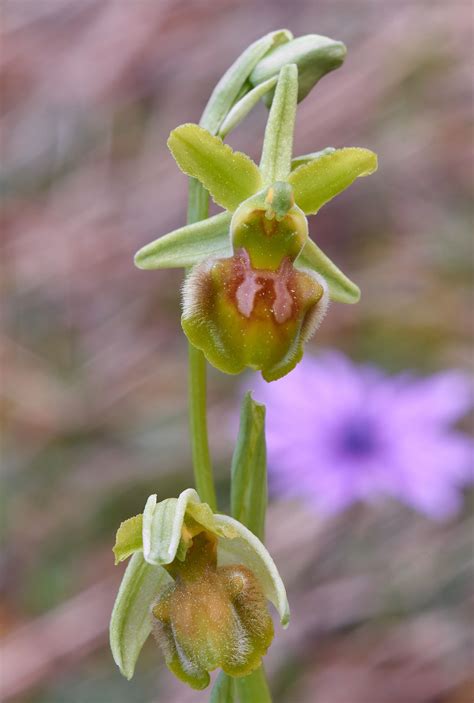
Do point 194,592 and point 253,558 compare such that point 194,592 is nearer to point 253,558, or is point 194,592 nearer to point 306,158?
point 253,558

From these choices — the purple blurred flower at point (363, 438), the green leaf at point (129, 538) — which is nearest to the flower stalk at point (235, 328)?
the green leaf at point (129, 538)

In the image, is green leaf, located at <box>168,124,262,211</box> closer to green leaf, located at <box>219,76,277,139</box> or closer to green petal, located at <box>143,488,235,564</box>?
green leaf, located at <box>219,76,277,139</box>

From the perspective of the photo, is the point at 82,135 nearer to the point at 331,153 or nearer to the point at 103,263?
the point at 103,263

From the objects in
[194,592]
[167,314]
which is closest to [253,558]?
[194,592]

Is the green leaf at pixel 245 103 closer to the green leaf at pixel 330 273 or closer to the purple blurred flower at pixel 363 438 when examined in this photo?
the green leaf at pixel 330 273

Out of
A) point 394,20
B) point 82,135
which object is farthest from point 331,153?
point 394,20

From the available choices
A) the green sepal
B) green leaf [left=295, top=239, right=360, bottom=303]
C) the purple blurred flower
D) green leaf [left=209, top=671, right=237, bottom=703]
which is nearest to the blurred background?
the purple blurred flower
